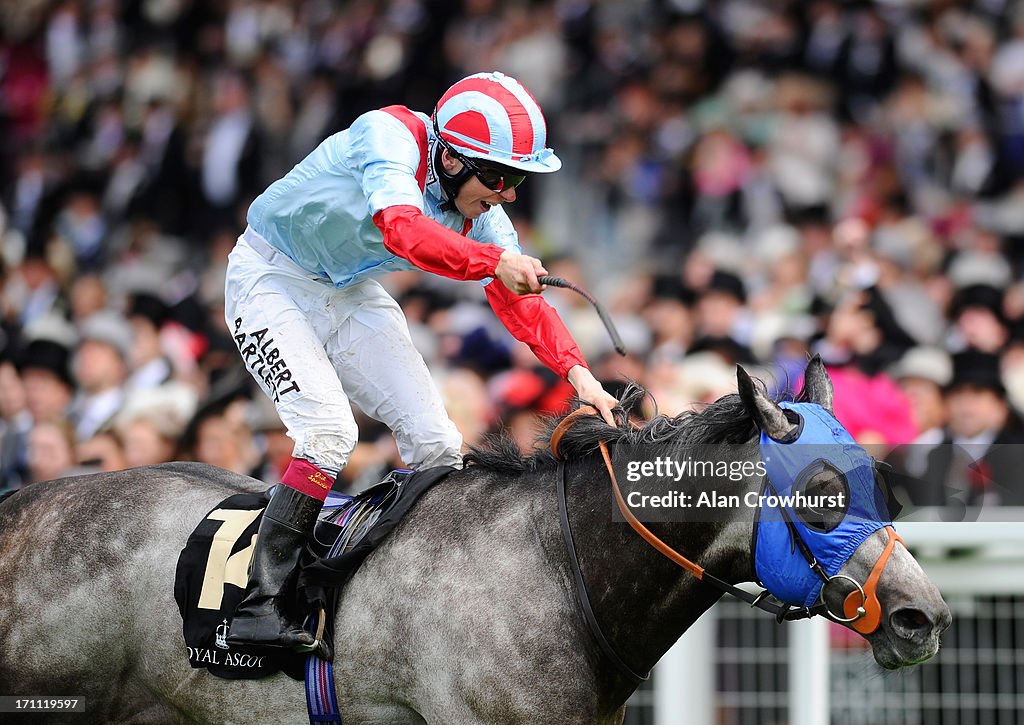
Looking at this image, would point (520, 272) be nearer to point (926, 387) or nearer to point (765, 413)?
point (765, 413)

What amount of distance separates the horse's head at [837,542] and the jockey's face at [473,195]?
1.05 meters

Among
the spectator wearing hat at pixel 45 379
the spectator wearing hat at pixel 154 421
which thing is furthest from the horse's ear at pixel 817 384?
the spectator wearing hat at pixel 45 379

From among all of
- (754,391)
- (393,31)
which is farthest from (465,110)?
(393,31)

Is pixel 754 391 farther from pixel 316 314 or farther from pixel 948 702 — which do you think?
pixel 948 702

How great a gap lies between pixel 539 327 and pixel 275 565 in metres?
1.07

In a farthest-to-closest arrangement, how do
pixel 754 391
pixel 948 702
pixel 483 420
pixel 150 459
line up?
pixel 483 420 < pixel 150 459 < pixel 948 702 < pixel 754 391

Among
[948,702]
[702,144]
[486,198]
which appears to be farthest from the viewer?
[702,144]

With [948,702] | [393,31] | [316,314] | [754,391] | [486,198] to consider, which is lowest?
[948,702]

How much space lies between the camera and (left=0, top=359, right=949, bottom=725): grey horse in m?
3.84

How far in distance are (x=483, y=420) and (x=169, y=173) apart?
19.2 feet

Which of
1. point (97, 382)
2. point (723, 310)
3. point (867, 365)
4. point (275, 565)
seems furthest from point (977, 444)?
point (97, 382)

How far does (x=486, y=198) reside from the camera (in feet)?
14.3

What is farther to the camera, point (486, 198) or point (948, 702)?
point (948, 702)

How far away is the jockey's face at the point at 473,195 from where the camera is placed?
4.29 m
